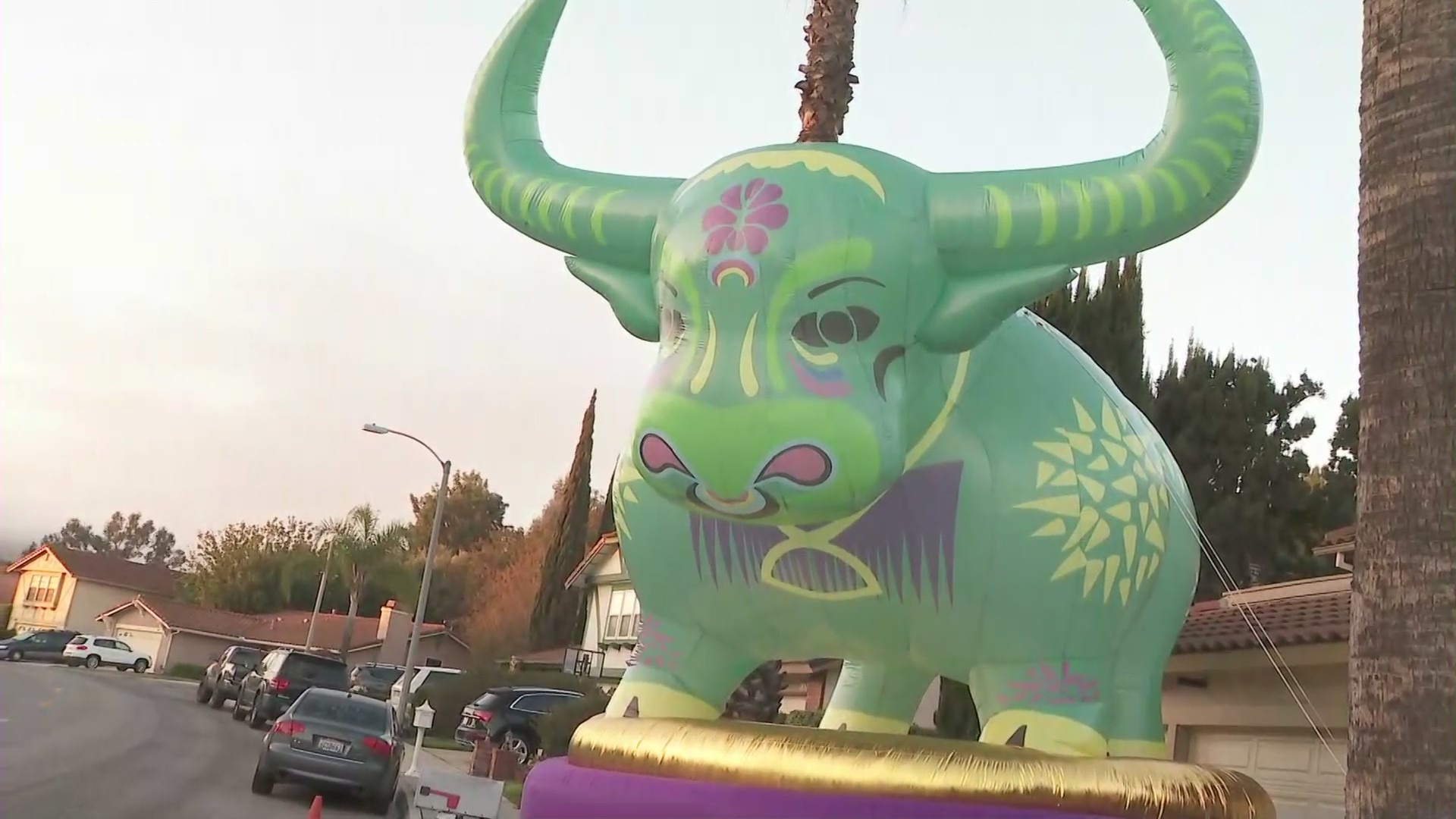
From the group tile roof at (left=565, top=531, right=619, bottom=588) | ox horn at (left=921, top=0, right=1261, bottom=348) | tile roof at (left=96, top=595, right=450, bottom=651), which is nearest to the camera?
ox horn at (left=921, top=0, right=1261, bottom=348)

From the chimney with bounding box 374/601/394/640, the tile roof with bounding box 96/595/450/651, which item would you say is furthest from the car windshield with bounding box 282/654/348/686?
the tile roof with bounding box 96/595/450/651

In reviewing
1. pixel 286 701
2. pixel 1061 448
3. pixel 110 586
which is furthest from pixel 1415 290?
pixel 110 586

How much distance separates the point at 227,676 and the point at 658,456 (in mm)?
25105

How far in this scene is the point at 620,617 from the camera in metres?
32.1

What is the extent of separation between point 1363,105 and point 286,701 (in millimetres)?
19946

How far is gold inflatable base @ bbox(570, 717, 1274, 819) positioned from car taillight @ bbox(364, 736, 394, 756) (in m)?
10.1

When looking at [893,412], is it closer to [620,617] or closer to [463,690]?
[463,690]

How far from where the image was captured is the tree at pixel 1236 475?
17.8m

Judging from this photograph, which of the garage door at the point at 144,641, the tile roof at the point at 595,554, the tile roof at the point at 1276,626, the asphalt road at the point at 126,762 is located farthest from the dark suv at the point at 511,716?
the garage door at the point at 144,641

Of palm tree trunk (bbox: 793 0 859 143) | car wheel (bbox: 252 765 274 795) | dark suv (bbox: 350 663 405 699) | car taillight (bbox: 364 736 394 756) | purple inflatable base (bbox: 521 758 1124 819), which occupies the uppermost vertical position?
palm tree trunk (bbox: 793 0 859 143)

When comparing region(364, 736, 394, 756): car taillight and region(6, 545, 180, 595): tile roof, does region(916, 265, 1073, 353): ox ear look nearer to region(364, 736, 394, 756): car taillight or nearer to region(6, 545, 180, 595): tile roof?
region(364, 736, 394, 756): car taillight

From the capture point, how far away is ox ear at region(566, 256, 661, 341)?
3.67m

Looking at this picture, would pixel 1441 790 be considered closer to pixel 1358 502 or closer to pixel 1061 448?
pixel 1358 502

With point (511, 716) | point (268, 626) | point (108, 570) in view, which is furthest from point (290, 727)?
point (108, 570)
